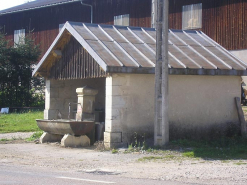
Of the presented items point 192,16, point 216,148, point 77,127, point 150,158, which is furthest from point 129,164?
point 192,16

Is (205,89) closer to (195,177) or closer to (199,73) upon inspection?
(199,73)

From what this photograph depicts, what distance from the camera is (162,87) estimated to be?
14914 mm

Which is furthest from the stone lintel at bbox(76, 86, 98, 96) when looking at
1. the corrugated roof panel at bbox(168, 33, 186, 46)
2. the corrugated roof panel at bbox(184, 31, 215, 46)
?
the corrugated roof panel at bbox(184, 31, 215, 46)

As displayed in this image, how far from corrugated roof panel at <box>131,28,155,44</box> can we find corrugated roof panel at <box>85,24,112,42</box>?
1397 millimetres

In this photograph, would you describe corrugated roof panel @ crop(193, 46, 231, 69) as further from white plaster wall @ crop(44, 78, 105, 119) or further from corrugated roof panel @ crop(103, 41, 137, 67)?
white plaster wall @ crop(44, 78, 105, 119)

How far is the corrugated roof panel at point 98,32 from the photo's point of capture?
16.8 metres

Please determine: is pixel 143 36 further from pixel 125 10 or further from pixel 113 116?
pixel 125 10

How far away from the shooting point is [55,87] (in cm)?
1928

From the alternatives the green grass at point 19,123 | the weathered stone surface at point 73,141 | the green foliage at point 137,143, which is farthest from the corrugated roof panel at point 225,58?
the green grass at point 19,123

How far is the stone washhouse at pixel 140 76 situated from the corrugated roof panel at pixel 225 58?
35mm

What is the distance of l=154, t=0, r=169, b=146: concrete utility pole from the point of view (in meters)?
14.9

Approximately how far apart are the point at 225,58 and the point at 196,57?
124 cm

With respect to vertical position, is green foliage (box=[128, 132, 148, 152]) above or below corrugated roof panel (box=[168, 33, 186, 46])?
below

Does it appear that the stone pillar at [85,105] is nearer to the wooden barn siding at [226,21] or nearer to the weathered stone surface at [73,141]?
the weathered stone surface at [73,141]
